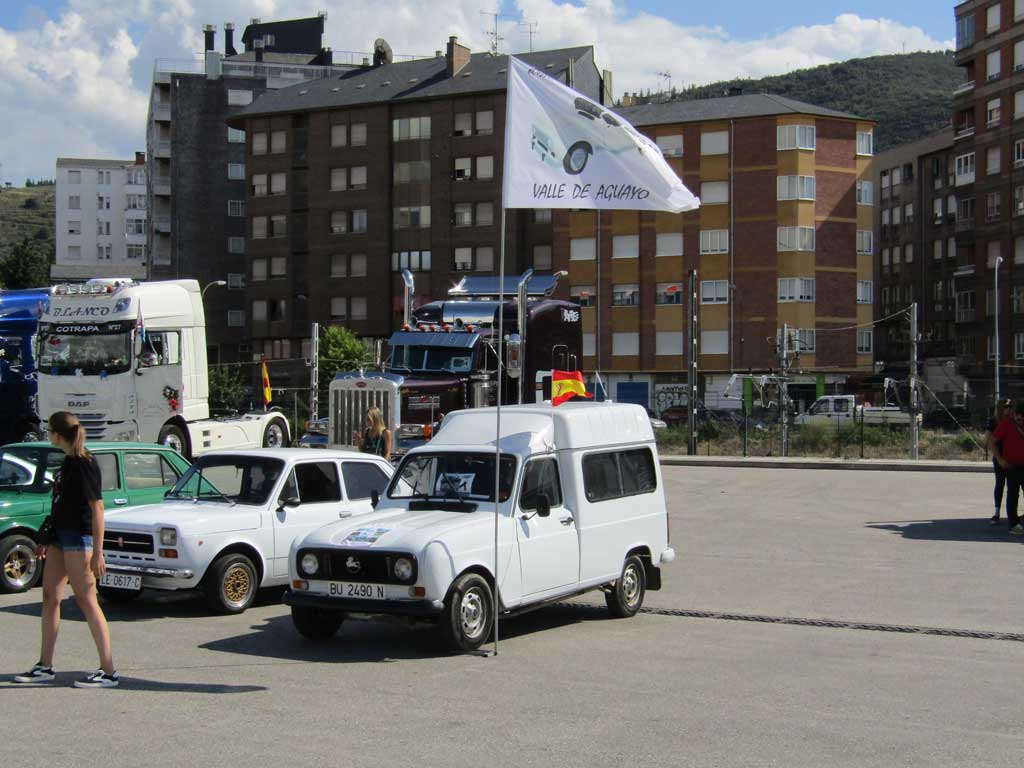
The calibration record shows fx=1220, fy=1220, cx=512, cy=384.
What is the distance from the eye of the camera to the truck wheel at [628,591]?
1173cm

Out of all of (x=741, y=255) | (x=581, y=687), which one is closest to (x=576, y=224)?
(x=741, y=255)

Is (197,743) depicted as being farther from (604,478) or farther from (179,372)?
(179,372)

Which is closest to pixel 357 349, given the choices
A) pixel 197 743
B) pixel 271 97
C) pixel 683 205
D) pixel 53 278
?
pixel 271 97

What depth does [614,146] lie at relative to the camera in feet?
37.5

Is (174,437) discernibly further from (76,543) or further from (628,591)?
(76,543)

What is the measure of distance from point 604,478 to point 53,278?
282 feet

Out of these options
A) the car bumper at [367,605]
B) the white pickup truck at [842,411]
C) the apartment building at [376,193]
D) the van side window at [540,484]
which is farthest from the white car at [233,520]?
the apartment building at [376,193]

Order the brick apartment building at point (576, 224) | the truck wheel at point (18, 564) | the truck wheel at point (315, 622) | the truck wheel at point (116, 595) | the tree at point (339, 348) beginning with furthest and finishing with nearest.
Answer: the tree at point (339, 348) → the brick apartment building at point (576, 224) → the truck wheel at point (18, 564) → the truck wheel at point (116, 595) → the truck wheel at point (315, 622)

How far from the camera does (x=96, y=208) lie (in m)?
142

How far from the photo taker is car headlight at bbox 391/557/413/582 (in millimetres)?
9336

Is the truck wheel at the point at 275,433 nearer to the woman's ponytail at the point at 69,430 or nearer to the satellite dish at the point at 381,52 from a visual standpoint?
the woman's ponytail at the point at 69,430

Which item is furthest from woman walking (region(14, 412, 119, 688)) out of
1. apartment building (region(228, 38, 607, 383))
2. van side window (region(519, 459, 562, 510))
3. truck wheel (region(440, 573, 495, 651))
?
apartment building (region(228, 38, 607, 383))

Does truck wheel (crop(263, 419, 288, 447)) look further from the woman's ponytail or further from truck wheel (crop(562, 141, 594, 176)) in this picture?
the woman's ponytail

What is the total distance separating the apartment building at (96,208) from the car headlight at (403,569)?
442 ft
